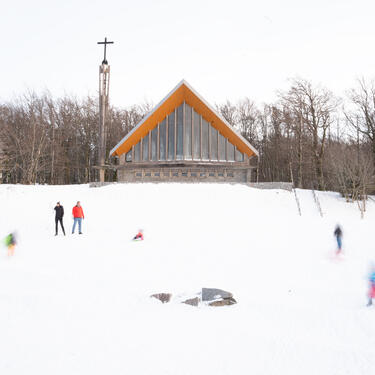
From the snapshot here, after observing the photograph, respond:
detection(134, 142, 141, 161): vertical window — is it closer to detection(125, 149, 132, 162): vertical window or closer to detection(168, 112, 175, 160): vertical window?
detection(125, 149, 132, 162): vertical window

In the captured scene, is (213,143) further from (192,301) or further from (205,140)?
(192,301)

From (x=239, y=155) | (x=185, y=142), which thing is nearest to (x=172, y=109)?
(x=185, y=142)

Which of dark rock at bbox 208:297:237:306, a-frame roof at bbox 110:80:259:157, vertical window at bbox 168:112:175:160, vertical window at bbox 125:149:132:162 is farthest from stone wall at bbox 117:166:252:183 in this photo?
dark rock at bbox 208:297:237:306

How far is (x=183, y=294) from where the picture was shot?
6496 millimetres

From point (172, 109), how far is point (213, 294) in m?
19.1

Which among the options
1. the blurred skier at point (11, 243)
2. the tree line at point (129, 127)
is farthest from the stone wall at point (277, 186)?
the blurred skier at point (11, 243)

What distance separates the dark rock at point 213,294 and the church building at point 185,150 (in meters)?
16.8

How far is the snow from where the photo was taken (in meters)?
4.38

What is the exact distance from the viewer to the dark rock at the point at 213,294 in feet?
20.4

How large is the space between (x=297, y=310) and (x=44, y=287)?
5.62 meters

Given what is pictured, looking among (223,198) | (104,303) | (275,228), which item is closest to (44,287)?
(104,303)

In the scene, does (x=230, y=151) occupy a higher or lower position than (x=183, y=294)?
higher

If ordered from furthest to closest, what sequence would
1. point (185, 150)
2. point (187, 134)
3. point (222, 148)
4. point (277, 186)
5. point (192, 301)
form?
1. point (222, 148)
2. point (187, 134)
3. point (185, 150)
4. point (277, 186)
5. point (192, 301)

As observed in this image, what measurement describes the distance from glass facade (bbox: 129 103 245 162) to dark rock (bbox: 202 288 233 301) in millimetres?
17191
